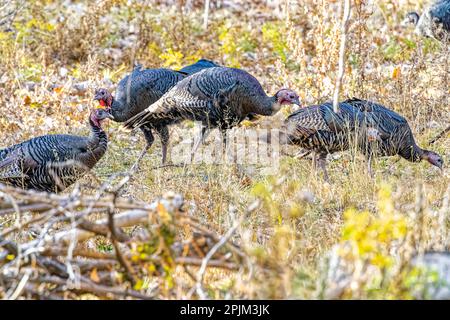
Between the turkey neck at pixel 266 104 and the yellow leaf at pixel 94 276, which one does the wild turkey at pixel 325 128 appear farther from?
the yellow leaf at pixel 94 276

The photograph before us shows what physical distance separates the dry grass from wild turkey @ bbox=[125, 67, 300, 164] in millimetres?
531

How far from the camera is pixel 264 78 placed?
11.2 meters

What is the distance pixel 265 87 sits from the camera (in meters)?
10.6

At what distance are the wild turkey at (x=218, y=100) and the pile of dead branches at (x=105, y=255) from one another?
391 cm

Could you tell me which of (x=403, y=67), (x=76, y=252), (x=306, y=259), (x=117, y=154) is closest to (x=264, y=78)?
(x=403, y=67)

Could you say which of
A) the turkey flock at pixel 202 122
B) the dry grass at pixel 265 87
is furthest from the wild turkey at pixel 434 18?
the turkey flock at pixel 202 122

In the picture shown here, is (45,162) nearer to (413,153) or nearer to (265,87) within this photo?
Result: (413,153)

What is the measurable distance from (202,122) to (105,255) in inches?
171

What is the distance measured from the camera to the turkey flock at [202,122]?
669cm

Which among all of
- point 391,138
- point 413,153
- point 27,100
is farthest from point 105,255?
point 27,100

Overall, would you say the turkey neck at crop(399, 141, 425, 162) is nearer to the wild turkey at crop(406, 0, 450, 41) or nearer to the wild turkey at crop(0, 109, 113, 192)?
the wild turkey at crop(0, 109, 113, 192)

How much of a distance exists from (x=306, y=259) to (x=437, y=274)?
58.0 inches

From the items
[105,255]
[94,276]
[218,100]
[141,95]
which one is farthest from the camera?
[141,95]
